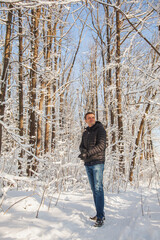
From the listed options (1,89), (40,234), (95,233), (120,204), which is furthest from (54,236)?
(1,89)

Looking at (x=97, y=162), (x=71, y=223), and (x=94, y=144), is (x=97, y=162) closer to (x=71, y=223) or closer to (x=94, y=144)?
(x=94, y=144)

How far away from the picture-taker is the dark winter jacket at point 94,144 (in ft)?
9.42

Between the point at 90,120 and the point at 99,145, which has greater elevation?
the point at 90,120

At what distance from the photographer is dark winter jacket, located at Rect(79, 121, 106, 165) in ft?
9.42

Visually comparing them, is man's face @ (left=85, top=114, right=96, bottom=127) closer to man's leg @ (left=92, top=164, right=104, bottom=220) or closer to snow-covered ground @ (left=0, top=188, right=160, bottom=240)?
man's leg @ (left=92, top=164, right=104, bottom=220)

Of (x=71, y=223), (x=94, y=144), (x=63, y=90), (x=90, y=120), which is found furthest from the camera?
(x=63, y=90)

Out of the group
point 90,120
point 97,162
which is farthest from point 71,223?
point 90,120

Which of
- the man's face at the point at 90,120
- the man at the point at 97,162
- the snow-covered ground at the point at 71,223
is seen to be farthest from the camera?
the man's face at the point at 90,120

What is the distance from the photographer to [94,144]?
9.91 ft

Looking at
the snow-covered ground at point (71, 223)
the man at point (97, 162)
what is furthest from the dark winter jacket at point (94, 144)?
the snow-covered ground at point (71, 223)

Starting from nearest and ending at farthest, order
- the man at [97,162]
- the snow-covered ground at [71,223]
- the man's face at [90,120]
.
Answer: the snow-covered ground at [71,223]
the man at [97,162]
the man's face at [90,120]

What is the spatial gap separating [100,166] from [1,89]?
2.54 m

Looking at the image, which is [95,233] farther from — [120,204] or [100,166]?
[120,204]

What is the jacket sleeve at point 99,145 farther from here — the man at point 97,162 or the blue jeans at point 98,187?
the blue jeans at point 98,187
